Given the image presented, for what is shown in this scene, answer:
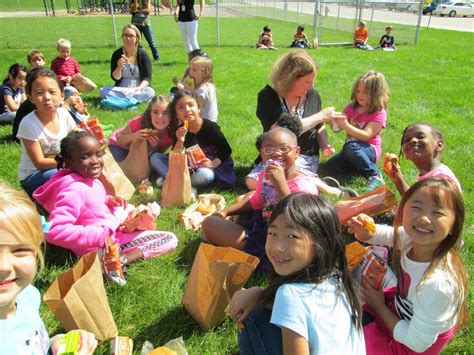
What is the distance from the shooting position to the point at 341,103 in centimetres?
719

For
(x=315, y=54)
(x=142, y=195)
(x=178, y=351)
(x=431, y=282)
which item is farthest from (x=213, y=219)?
(x=315, y=54)

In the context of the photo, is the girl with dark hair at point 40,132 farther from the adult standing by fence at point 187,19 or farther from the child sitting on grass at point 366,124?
the adult standing by fence at point 187,19

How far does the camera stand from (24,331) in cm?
157

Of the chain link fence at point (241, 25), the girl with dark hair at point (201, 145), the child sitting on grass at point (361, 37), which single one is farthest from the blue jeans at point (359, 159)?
the child sitting on grass at point (361, 37)

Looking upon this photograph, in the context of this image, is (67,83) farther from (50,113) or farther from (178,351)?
(178,351)

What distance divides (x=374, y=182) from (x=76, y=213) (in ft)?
9.37

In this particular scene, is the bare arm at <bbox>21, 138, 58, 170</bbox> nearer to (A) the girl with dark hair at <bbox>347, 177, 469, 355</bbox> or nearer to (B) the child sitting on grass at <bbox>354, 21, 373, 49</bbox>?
(A) the girl with dark hair at <bbox>347, 177, 469, 355</bbox>

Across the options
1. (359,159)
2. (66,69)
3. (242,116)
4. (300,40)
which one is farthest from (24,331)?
(300,40)

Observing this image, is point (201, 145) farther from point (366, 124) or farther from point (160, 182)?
point (366, 124)

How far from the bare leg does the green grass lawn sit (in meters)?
0.27

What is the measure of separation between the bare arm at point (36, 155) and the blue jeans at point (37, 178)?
5 centimetres

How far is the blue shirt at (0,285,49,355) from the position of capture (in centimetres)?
148

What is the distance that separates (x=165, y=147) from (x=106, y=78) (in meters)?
4.92

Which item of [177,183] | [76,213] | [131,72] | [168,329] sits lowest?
[168,329]
